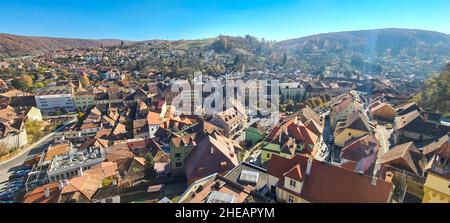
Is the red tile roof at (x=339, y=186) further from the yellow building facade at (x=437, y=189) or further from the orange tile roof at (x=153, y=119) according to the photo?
the orange tile roof at (x=153, y=119)

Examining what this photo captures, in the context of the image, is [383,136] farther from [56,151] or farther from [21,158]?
[21,158]

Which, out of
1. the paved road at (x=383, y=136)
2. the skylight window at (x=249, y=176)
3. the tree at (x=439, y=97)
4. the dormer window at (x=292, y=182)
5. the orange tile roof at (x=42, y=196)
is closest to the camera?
the dormer window at (x=292, y=182)

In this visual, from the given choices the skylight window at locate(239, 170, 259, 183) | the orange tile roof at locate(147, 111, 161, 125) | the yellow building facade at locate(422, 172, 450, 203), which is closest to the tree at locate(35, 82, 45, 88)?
the orange tile roof at locate(147, 111, 161, 125)

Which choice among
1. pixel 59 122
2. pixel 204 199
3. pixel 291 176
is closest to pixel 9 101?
pixel 59 122

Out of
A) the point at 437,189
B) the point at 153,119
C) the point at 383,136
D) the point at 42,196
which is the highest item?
the point at 437,189

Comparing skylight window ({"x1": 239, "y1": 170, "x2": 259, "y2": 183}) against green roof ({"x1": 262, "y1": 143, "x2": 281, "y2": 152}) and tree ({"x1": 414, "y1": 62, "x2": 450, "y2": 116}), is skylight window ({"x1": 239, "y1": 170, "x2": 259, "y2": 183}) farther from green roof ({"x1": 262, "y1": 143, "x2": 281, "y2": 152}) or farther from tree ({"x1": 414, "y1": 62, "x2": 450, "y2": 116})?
tree ({"x1": 414, "y1": 62, "x2": 450, "y2": 116})

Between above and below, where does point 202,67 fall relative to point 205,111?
above

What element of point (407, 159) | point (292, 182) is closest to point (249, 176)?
point (292, 182)

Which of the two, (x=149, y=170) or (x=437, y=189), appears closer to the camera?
(x=437, y=189)

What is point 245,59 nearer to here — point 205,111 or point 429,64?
point 205,111

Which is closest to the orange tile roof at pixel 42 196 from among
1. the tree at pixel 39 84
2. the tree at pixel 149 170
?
the tree at pixel 149 170
